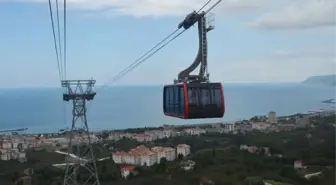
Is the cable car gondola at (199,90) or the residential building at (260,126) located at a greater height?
the cable car gondola at (199,90)

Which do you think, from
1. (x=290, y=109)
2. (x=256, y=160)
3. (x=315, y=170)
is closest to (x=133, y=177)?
(x=256, y=160)

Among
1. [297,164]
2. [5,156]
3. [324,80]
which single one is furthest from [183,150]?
[324,80]

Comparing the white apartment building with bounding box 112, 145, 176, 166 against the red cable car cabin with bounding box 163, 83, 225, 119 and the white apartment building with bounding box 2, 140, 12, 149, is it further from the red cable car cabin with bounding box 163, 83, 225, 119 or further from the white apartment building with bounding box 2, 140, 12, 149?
the red cable car cabin with bounding box 163, 83, 225, 119

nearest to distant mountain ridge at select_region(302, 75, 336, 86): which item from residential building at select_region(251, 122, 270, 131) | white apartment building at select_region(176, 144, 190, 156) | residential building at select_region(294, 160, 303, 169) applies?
residential building at select_region(251, 122, 270, 131)

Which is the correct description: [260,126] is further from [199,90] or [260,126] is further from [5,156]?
[199,90]

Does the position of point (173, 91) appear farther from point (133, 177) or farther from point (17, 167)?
point (17, 167)

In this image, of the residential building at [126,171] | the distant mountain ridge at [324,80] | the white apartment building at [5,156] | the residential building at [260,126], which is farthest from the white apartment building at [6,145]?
the distant mountain ridge at [324,80]

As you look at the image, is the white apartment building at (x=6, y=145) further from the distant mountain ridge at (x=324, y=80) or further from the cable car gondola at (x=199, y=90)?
the distant mountain ridge at (x=324, y=80)
